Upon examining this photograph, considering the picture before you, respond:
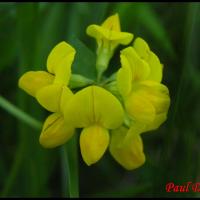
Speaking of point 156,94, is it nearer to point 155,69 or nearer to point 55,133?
point 155,69

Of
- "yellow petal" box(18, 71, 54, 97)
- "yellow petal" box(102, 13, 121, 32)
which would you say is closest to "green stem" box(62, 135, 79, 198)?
"yellow petal" box(18, 71, 54, 97)

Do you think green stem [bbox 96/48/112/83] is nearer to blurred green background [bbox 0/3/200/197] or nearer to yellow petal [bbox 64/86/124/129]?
yellow petal [bbox 64/86/124/129]

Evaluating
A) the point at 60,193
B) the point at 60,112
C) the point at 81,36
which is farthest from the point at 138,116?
the point at 60,193

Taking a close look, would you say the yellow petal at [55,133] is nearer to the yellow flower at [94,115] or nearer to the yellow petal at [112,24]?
the yellow flower at [94,115]

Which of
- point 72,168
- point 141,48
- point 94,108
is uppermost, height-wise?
point 141,48

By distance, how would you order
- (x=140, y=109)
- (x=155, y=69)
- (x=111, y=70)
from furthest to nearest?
(x=111, y=70), (x=155, y=69), (x=140, y=109)

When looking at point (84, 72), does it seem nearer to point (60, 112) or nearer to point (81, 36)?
point (60, 112)

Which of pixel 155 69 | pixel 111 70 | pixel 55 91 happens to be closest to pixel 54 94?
pixel 55 91
